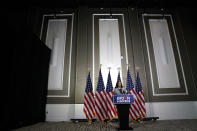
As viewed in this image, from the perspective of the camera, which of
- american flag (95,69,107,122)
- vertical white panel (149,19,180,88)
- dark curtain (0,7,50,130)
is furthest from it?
vertical white panel (149,19,180,88)

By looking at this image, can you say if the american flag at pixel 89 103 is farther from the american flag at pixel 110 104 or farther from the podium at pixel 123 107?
the podium at pixel 123 107

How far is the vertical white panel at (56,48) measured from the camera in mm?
4352

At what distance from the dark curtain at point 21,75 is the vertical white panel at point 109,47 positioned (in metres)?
1.83

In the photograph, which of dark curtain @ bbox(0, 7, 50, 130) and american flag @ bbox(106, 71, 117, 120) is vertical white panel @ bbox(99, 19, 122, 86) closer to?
american flag @ bbox(106, 71, 117, 120)

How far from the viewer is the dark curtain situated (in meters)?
2.73

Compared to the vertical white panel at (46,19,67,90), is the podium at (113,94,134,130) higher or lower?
lower

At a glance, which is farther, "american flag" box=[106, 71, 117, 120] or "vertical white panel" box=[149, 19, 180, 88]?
"vertical white panel" box=[149, 19, 180, 88]

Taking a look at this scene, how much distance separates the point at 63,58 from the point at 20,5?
6.69 feet

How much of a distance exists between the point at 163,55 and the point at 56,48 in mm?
3575

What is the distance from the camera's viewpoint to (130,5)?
5.01 m

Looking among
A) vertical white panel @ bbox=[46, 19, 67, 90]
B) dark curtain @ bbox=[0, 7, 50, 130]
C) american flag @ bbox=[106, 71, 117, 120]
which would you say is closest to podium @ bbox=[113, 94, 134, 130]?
american flag @ bbox=[106, 71, 117, 120]

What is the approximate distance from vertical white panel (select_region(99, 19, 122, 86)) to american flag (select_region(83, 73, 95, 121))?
23.8 inches

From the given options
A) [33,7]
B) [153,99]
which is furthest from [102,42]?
[33,7]

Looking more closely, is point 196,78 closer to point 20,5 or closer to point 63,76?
point 63,76
